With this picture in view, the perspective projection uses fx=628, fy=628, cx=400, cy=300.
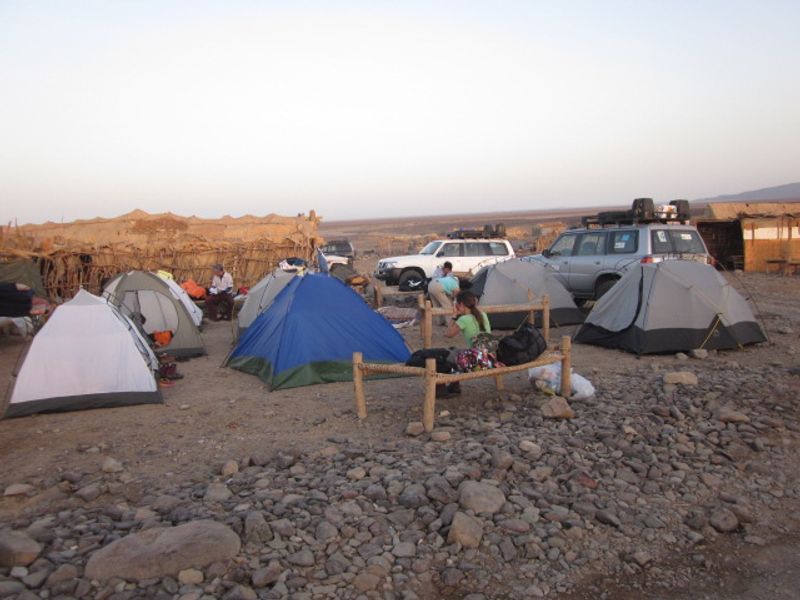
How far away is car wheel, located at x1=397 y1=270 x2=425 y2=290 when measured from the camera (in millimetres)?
17938

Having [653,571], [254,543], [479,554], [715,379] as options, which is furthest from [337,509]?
[715,379]

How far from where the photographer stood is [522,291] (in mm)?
12289

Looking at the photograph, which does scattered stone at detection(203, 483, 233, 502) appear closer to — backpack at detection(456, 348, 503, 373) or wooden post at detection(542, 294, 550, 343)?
backpack at detection(456, 348, 503, 373)

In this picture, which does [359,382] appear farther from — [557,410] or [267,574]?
[267,574]

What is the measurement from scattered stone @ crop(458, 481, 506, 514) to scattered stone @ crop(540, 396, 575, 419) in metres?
1.89

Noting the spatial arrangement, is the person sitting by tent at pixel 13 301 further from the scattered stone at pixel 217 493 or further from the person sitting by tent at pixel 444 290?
the person sitting by tent at pixel 444 290

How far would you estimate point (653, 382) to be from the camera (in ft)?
25.7

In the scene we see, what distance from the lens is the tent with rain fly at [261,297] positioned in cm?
1259

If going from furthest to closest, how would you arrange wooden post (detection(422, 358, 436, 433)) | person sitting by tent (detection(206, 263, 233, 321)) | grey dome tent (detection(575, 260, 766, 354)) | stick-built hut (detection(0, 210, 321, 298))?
stick-built hut (detection(0, 210, 321, 298)), person sitting by tent (detection(206, 263, 233, 321)), grey dome tent (detection(575, 260, 766, 354)), wooden post (detection(422, 358, 436, 433))

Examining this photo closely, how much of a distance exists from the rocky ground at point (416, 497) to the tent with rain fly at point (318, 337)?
78cm

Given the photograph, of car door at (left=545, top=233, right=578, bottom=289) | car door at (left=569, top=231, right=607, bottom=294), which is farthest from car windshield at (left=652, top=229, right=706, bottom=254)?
car door at (left=545, top=233, right=578, bottom=289)

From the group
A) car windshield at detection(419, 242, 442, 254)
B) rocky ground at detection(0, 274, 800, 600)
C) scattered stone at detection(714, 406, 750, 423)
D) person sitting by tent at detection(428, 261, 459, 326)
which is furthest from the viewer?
car windshield at detection(419, 242, 442, 254)

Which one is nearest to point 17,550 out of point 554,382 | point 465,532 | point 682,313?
point 465,532

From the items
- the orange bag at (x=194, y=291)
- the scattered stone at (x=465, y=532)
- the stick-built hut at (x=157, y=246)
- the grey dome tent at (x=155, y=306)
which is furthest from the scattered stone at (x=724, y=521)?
the stick-built hut at (x=157, y=246)
